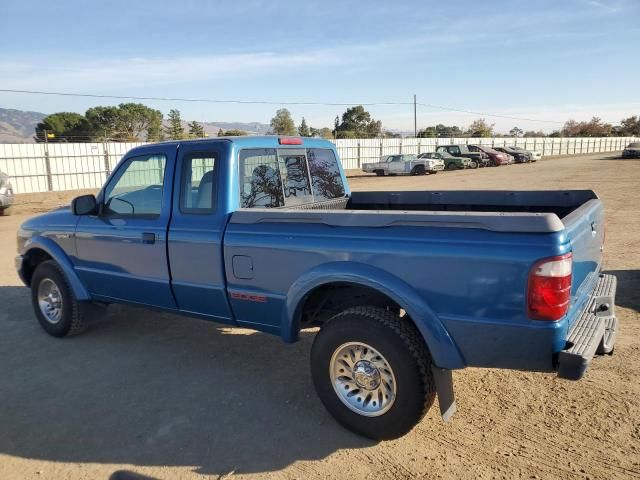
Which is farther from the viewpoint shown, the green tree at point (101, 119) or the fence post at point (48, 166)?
the green tree at point (101, 119)

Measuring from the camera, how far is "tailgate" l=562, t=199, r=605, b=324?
2.92 meters

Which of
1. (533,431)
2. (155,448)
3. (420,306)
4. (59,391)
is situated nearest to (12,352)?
(59,391)

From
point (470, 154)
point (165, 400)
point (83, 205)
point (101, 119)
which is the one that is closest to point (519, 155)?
point (470, 154)

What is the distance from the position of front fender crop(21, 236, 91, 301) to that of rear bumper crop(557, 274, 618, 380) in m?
4.28

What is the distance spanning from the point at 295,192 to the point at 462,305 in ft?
7.08

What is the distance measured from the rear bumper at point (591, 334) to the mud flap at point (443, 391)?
2.16 ft

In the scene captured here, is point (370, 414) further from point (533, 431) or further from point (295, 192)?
point (295, 192)

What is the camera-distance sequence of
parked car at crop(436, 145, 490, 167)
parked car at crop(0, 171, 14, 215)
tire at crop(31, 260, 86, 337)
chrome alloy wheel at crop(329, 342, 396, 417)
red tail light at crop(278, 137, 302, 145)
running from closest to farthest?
1. chrome alloy wheel at crop(329, 342, 396, 417)
2. red tail light at crop(278, 137, 302, 145)
3. tire at crop(31, 260, 86, 337)
4. parked car at crop(0, 171, 14, 215)
5. parked car at crop(436, 145, 490, 167)

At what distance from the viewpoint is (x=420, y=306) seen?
291 centimetres

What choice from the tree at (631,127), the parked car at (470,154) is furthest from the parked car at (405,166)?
the tree at (631,127)

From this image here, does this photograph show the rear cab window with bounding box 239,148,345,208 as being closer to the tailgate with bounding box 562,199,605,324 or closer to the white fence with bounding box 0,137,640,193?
the tailgate with bounding box 562,199,605,324

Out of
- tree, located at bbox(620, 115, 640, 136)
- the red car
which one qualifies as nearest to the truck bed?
the red car

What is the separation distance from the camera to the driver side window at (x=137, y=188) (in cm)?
432

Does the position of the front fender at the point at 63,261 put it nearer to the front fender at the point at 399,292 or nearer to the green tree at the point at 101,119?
the front fender at the point at 399,292
